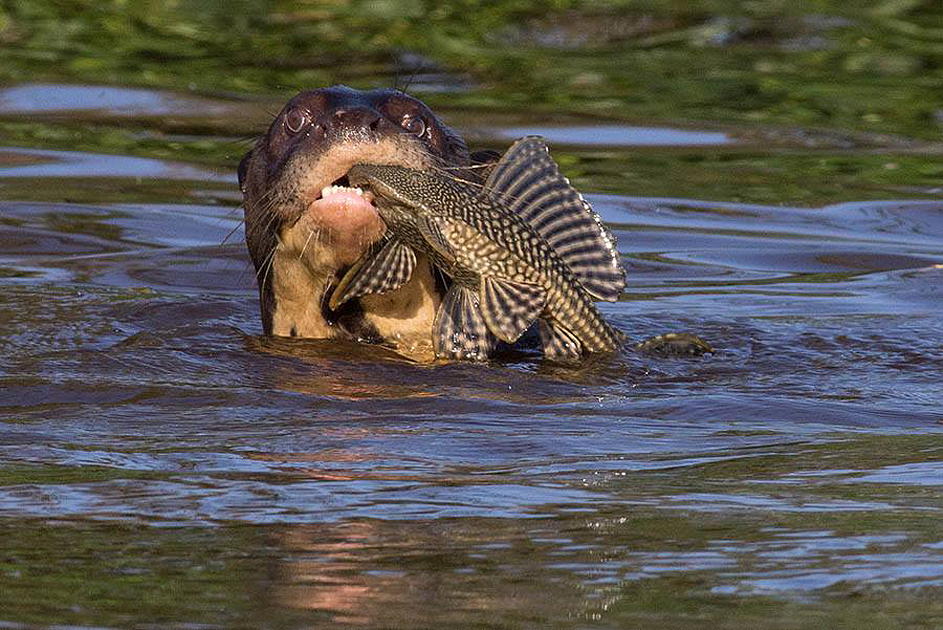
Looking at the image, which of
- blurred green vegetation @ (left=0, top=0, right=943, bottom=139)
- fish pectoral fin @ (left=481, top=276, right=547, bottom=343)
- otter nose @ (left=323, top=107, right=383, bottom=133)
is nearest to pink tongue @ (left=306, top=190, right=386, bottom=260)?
otter nose @ (left=323, top=107, right=383, bottom=133)

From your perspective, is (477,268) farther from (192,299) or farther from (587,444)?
(192,299)

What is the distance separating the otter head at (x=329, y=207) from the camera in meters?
5.26

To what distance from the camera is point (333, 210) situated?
5320 millimetres

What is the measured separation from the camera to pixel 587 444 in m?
4.54

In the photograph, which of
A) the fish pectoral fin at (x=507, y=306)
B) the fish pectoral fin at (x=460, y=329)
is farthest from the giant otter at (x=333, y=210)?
the fish pectoral fin at (x=507, y=306)

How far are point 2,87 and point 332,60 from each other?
199 centimetres

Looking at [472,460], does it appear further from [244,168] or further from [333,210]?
[244,168]

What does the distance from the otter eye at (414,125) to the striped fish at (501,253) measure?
204 mm

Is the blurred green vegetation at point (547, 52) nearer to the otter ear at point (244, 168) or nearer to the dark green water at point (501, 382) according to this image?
the dark green water at point (501, 382)

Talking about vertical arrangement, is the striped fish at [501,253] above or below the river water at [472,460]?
above

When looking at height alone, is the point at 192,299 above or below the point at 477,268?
below

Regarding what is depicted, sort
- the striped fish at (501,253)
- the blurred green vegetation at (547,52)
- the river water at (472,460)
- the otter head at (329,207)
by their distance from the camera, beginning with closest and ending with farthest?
the river water at (472,460) < the striped fish at (501,253) < the otter head at (329,207) < the blurred green vegetation at (547,52)

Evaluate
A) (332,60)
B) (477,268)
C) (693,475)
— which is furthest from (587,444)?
(332,60)

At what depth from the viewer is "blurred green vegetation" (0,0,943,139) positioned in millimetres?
11258
